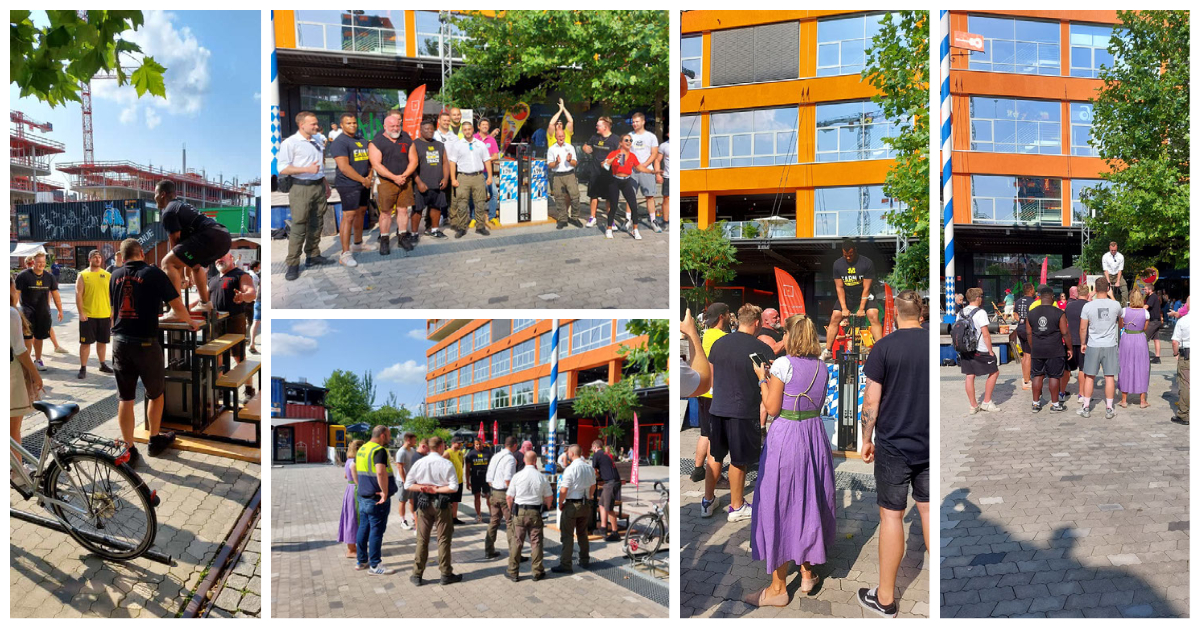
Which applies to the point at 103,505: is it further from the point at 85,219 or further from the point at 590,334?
the point at 590,334

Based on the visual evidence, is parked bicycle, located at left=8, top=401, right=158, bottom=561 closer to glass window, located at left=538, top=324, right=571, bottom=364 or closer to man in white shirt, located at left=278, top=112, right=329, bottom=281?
man in white shirt, located at left=278, top=112, right=329, bottom=281

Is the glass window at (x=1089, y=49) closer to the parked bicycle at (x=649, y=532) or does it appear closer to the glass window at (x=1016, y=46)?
the glass window at (x=1016, y=46)

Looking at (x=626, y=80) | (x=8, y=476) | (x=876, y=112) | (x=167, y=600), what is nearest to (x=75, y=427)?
(x=8, y=476)

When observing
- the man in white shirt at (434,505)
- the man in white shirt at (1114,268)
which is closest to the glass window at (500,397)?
the man in white shirt at (434,505)

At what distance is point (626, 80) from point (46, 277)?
2.84 metres

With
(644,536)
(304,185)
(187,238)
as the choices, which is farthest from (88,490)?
(644,536)

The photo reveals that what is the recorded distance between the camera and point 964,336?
141 inches

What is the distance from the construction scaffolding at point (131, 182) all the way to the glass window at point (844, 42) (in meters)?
2.77

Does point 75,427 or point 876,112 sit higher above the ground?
point 876,112

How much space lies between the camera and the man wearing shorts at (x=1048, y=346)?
3.88 m

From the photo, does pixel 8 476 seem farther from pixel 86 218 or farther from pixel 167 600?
pixel 86 218

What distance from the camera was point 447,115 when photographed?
11.5 feet

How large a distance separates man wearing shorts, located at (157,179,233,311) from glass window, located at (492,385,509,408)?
1.47 meters

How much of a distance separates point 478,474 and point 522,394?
1.37ft
